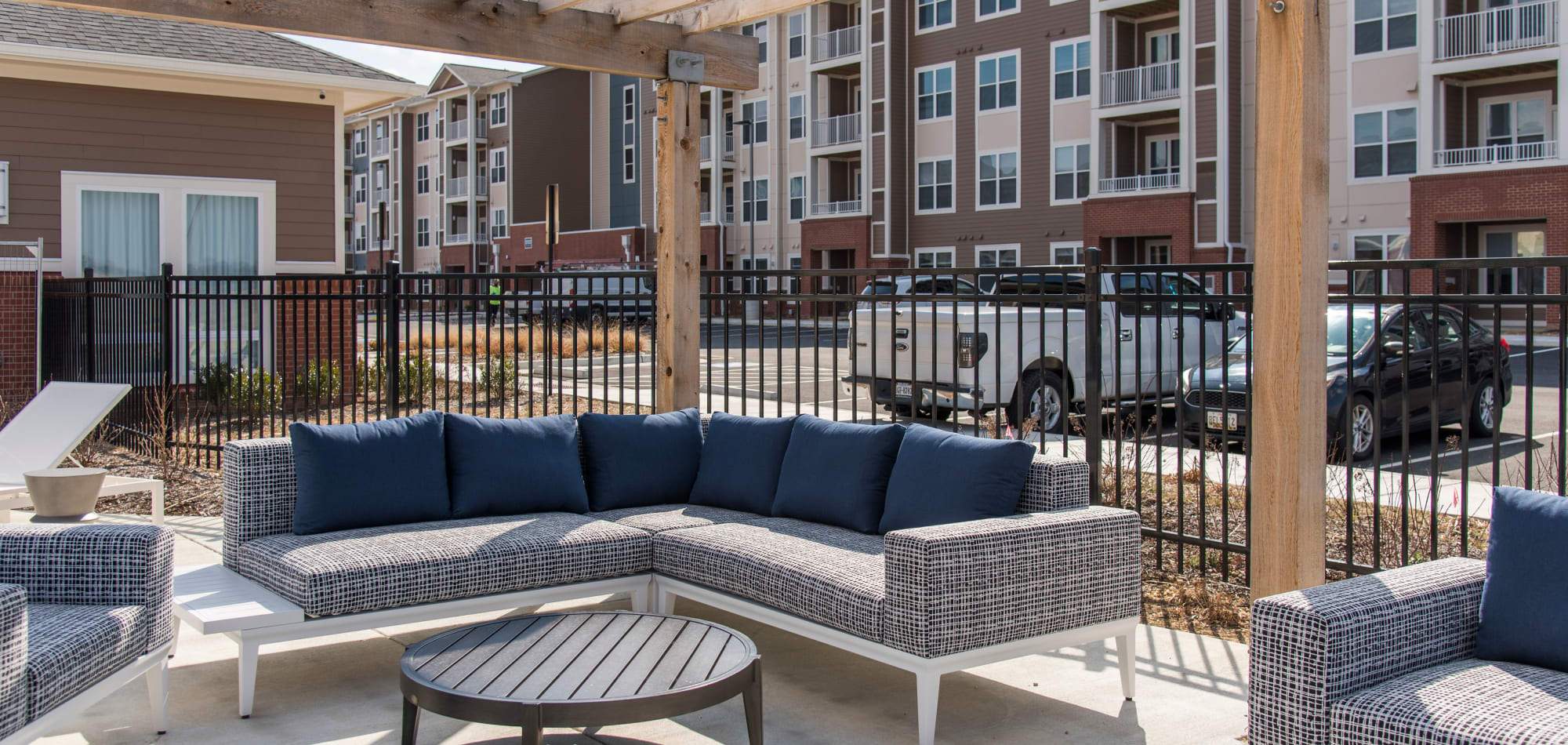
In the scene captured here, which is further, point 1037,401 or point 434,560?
point 1037,401

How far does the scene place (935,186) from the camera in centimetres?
3812

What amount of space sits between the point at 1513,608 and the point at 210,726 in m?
4.11

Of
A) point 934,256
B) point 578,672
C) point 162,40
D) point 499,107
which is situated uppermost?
point 499,107

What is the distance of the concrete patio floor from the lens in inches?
166

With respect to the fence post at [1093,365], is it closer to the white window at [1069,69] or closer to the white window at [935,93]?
the white window at [1069,69]

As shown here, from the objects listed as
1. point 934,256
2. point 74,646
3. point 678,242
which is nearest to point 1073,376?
point 678,242

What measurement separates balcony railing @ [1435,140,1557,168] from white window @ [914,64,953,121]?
45.9 ft

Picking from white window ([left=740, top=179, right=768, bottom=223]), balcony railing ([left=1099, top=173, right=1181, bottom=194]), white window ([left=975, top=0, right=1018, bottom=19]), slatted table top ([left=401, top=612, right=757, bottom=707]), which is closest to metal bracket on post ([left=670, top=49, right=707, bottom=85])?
slatted table top ([left=401, top=612, right=757, bottom=707])

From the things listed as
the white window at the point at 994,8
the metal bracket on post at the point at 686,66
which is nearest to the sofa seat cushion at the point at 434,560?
the metal bracket on post at the point at 686,66

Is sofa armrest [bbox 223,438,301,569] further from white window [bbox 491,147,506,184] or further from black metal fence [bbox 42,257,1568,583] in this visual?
white window [bbox 491,147,506,184]

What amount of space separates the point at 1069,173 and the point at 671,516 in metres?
30.1

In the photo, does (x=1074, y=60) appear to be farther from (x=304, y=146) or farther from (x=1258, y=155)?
(x=1258, y=155)

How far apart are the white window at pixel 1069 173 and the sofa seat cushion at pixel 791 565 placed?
97.9 ft

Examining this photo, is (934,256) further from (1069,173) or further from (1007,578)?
(1007,578)
